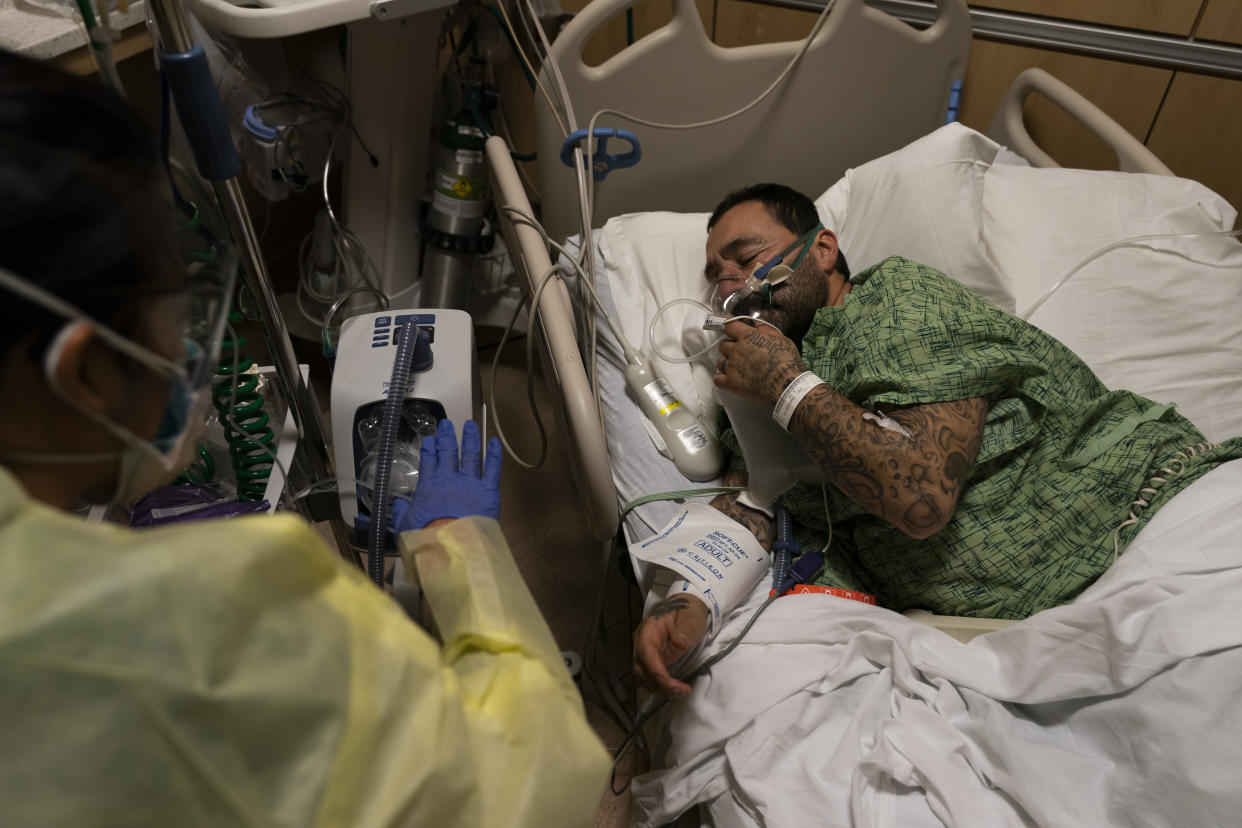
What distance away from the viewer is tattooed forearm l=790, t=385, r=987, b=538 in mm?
1175

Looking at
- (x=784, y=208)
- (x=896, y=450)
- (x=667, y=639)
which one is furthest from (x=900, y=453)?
(x=784, y=208)

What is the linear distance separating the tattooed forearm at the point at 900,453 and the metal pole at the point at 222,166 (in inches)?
29.9

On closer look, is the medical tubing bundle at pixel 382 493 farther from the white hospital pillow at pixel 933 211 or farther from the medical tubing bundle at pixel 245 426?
the white hospital pillow at pixel 933 211

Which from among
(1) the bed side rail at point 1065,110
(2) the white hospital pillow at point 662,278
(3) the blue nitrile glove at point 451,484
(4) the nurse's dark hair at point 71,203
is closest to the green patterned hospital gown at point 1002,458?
(2) the white hospital pillow at point 662,278

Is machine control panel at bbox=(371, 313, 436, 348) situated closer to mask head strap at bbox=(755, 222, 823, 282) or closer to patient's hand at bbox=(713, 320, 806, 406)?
patient's hand at bbox=(713, 320, 806, 406)

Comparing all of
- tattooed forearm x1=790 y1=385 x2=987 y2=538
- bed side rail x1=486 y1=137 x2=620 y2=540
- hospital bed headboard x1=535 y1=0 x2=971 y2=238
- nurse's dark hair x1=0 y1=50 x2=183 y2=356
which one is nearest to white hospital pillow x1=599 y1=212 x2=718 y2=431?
hospital bed headboard x1=535 y1=0 x2=971 y2=238

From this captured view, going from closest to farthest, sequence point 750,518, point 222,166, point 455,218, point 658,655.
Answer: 1. point 222,166
2. point 658,655
3. point 750,518
4. point 455,218

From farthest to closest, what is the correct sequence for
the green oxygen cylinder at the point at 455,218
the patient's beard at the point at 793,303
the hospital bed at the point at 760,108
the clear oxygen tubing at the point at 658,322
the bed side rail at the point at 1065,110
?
the green oxygen cylinder at the point at 455,218 < the bed side rail at the point at 1065,110 < the hospital bed at the point at 760,108 < the clear oxygen tubing at the point at 658,322 < the patient's beard at the point at 793,303

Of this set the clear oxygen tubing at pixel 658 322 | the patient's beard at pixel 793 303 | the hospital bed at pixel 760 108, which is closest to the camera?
the patient's beard at pixel 793 303

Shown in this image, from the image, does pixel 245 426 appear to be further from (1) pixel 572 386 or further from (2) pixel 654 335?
(2) pixel 654 335

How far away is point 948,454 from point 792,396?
246mm

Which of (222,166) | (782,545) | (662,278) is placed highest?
(222,166)

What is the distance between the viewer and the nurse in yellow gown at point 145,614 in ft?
1.63

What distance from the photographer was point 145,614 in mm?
508
